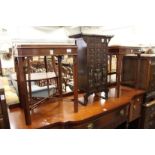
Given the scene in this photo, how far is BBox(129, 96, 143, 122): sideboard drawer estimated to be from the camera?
1.99 metres

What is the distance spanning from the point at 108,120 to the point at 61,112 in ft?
1.79

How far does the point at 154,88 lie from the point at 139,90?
11.0 inches

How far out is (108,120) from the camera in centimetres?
162

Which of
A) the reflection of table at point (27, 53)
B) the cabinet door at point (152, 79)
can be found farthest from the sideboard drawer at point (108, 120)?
the cabinet door at point (152, 79)

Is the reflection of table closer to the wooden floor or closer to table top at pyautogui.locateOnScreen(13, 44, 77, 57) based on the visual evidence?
table top at pyautogui.locateOnScreen(13, 44, 77, 57)

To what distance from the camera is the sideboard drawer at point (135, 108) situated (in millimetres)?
1985

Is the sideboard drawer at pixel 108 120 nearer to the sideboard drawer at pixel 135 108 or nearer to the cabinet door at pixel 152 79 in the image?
the sideboard drawer at pixel 135 108

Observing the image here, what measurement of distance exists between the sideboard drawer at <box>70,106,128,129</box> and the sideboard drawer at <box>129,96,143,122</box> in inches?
6.5

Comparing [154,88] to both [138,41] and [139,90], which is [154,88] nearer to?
[139,90]

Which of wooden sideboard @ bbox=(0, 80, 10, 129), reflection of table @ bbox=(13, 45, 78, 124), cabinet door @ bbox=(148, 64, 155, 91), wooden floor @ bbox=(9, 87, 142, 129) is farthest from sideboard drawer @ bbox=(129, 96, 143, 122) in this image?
wooden sideboard @ bbox=(0, 80, 10, 129)

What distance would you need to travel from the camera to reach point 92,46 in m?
1.57

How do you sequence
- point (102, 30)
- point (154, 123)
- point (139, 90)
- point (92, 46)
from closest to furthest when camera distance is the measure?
point (92, 46), point (139, 90), point (154, 123), point (102, 30)
